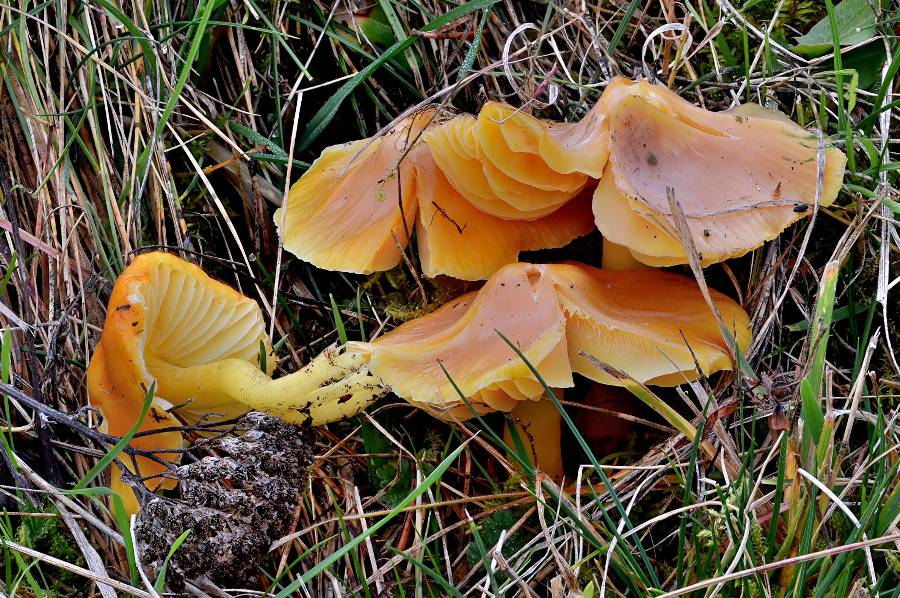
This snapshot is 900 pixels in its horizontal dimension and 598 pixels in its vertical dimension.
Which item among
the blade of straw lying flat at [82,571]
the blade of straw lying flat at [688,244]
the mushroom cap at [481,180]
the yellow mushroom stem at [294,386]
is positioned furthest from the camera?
the yellow mushroom stem at [294,386]

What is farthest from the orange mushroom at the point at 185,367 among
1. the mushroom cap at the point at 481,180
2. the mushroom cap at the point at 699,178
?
the mushroom cap at the point at 699,178

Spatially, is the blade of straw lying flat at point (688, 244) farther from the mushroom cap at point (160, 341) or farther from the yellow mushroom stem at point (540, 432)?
the mushroom cap at point (160, 341)

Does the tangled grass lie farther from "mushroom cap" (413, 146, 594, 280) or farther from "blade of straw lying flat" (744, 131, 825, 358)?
"mushroom cap" (413, 146, 594, 280)

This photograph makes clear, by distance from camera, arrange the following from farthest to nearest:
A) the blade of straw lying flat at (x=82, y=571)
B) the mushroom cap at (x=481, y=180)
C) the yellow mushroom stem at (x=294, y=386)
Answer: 1. the yellow mushroom stem at (x=294, y=386)
2. the mushroom cap at (x=481, y=180)
3. the blade of straw lying flat at (x=82, y=571)

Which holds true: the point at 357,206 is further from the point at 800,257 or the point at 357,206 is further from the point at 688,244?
the point at 800,257

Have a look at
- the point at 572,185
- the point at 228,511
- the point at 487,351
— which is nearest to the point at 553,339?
the point at 487,351

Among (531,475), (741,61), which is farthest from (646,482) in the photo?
(741,61)

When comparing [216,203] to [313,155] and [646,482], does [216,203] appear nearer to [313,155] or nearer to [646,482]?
[313,155]
